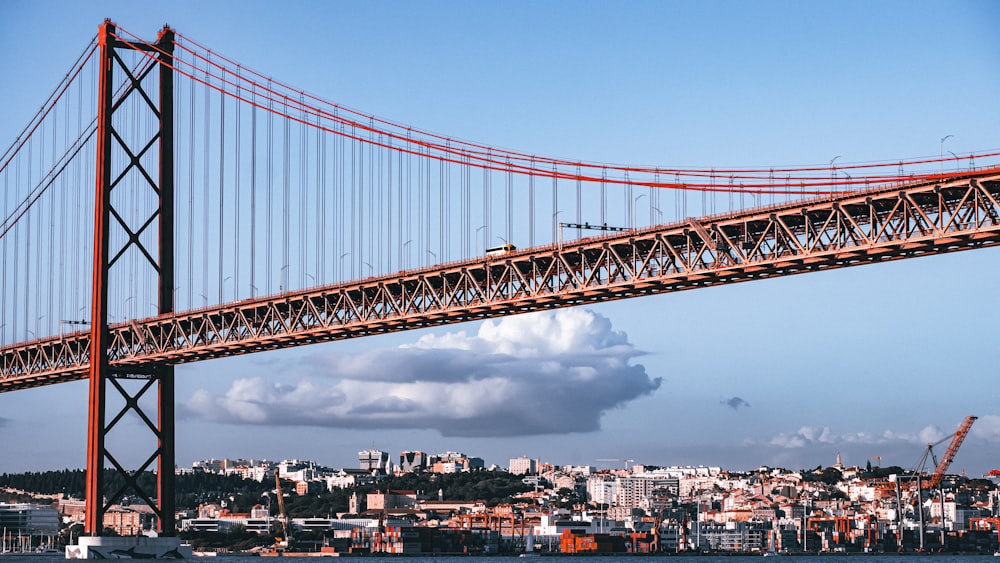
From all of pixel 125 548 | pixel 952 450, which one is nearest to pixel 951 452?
pixel 952 450

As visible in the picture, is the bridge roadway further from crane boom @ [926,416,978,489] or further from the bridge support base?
crane boom @ [926,416,978,489]

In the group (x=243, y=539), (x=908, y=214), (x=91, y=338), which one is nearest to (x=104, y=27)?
(x=91, y=338)

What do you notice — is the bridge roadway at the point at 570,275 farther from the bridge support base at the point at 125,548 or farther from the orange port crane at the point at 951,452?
the orange port crane at the point at 951,452

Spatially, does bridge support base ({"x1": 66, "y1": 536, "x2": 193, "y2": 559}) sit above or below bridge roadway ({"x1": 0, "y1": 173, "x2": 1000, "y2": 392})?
below

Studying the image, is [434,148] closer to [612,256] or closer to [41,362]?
[612,256]

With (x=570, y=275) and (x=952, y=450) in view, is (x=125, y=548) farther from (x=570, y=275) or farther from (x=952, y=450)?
(x=952, y=450)

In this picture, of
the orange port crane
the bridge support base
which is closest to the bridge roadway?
the bridge support base
